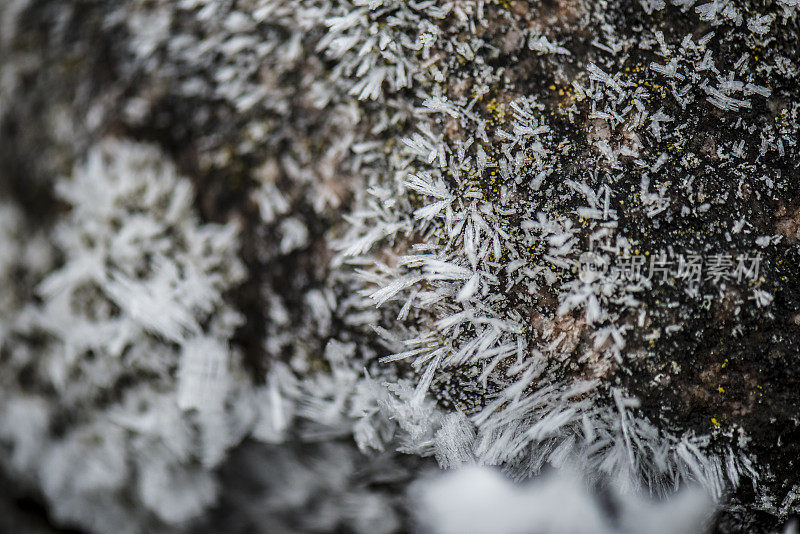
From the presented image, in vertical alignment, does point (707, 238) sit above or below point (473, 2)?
below

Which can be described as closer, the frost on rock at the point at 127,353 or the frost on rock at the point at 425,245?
the frost on rock at the point at 425,245

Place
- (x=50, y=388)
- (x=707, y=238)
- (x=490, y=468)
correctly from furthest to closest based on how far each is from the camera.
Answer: (x=50, y=388), (x=490, y=468), (x=707, y=238)

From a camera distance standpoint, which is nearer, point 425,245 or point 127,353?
point 425,245

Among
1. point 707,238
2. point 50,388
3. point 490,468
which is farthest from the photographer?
point 50,388

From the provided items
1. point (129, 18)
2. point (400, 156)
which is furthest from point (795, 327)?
point (129, 18)

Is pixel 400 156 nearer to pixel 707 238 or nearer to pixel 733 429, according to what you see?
pixel 707 238

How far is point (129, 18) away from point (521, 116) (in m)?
0.61

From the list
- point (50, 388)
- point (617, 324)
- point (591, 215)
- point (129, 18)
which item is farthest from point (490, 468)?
point (129, 18)

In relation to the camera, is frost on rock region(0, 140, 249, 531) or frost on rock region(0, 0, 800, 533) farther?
frost on rock region(0, 140, 249, 531)

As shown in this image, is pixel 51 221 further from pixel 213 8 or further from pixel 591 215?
pixel 591 215

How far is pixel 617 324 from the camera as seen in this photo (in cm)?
61

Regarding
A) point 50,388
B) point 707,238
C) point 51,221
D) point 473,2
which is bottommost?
point 50,388

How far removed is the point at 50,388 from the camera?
32.9 inches

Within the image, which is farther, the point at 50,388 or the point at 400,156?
the point at 50,388
